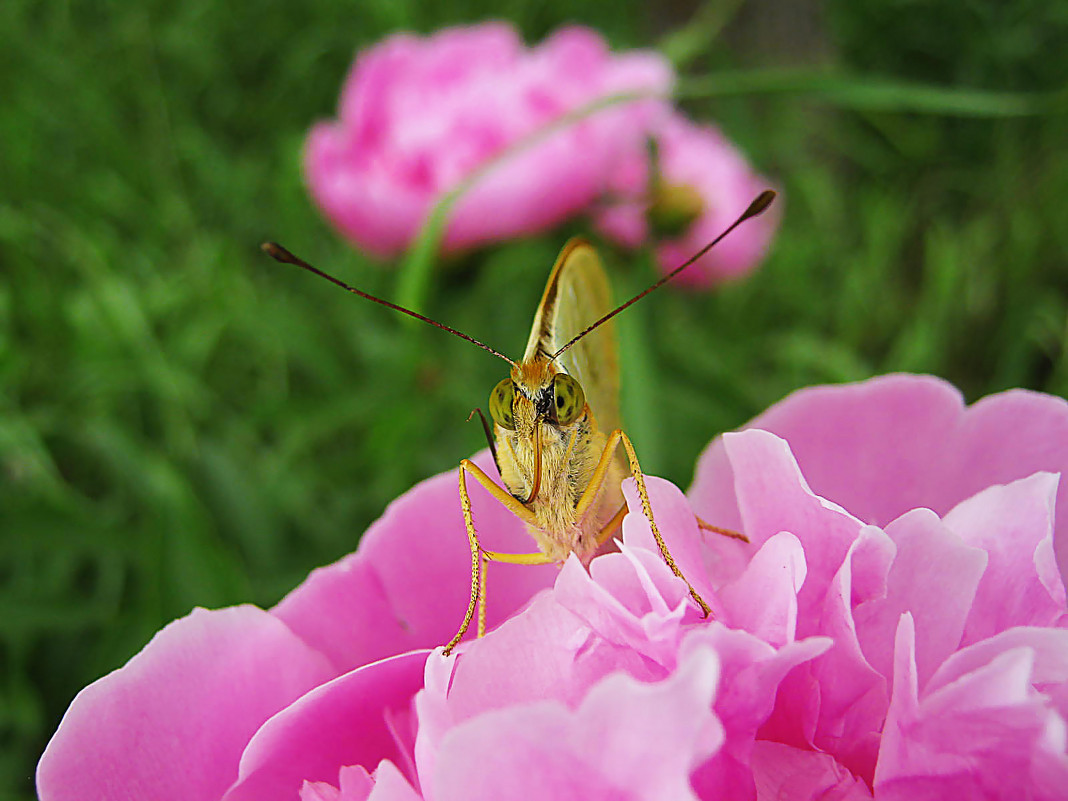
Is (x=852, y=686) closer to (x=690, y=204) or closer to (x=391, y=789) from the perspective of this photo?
(x=391, y=789)

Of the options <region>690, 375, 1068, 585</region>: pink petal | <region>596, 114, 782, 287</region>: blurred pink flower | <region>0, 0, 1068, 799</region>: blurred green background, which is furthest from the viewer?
<region>596, 114, 782, 287</region>: blurred pink flower

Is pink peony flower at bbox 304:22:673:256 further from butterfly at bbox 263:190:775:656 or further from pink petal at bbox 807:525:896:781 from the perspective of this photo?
pink petal at bbox 807:525:896:781

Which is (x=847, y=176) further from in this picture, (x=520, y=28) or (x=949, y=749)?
(x=949, y=749)

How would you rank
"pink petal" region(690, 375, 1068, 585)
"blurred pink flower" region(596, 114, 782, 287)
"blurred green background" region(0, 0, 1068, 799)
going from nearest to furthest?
"pink petal" region(690, 375, 1068, 585) → "blurred green background" region(0, 0, 1068, 799) → "blurred pink flower" region(596, 114, 782, 287)

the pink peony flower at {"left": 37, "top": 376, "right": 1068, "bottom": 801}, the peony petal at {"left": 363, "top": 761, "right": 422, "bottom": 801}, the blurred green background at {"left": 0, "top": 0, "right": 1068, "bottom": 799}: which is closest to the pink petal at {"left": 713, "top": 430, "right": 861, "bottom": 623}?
the pink peony flower at {"left": 37, "top": 376, "right": 1068, "bottom": 801}

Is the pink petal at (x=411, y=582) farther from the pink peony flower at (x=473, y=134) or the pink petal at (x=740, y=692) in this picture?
the pink peony flower at (x=473, y=134)

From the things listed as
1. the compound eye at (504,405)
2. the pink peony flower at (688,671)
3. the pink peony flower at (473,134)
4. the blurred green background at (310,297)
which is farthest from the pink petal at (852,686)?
the pink peony flower at (473,134)

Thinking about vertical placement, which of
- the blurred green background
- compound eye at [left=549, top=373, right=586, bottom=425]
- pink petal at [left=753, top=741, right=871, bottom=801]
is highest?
the blurred green background
